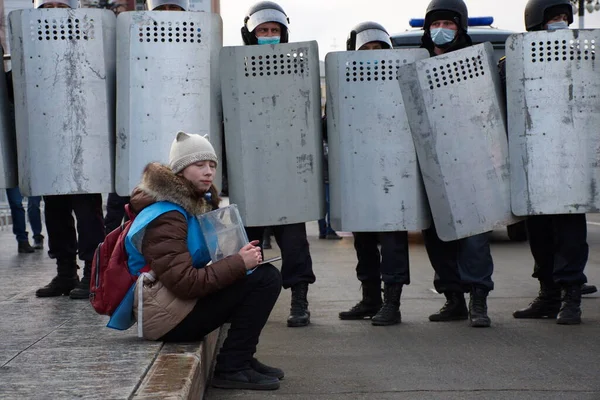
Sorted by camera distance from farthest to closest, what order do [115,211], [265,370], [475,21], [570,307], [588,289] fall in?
1. [475,21]
2. [115,211]
3. [588,289]
4. [570,307]
5. [265,370]

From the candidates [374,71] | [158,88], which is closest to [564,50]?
[374,71]

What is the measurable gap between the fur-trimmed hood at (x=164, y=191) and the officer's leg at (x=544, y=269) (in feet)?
10.1

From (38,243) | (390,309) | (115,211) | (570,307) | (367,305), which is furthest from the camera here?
(38,243)

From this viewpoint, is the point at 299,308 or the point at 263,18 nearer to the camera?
the point at 299,308

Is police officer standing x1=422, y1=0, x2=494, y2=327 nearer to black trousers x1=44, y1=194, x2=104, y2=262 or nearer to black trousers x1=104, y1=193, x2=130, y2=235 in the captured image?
black trousers x1=44, y1=194, x2=104, y2=262

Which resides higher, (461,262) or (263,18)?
(263,18)

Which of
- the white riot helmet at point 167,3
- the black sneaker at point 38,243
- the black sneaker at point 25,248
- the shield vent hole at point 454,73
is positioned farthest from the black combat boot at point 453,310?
the black sneaker at point 38,243

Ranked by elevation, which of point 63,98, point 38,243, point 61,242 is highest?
point 63,98

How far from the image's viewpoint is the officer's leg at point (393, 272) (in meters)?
7.09

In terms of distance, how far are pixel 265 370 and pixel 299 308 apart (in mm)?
1853

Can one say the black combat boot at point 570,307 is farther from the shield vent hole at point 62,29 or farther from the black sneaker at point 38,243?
the black sneaker at point 38,243

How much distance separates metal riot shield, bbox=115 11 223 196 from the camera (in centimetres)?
702

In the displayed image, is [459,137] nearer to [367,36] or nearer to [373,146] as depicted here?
[373,146]

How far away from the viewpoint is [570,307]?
6977 millimetres
